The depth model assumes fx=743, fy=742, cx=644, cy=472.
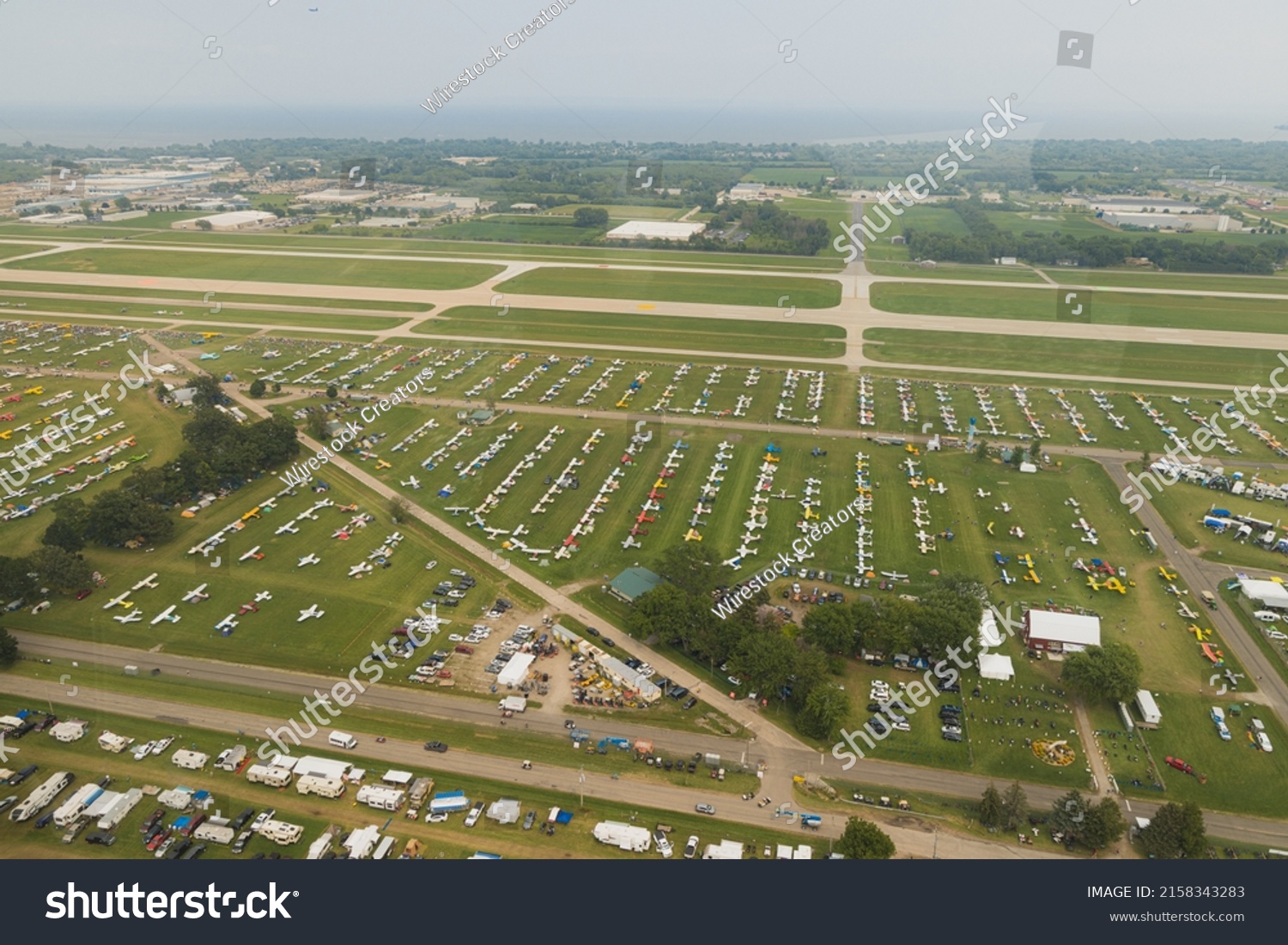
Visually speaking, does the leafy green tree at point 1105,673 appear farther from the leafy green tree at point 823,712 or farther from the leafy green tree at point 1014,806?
the leafy green tree at point 823,712

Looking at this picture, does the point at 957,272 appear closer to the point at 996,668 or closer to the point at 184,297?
the point at 996,668

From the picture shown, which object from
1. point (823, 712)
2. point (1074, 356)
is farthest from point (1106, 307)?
point (823, 712)

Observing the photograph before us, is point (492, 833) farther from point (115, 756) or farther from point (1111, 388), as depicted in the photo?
point (1111, 388)

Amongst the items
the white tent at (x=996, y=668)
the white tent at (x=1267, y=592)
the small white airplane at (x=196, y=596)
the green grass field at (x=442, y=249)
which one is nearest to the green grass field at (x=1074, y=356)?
the green grass field at (x=442, y=249)

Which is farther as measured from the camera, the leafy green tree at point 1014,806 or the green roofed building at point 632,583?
the green roofed building at point 632,583

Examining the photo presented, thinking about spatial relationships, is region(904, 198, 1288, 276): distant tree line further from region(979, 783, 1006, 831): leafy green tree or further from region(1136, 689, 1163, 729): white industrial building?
region(979, 783, 1006, 831): leafy green tree

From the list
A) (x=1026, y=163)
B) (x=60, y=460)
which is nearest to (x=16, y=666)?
(x=60, y=460)
